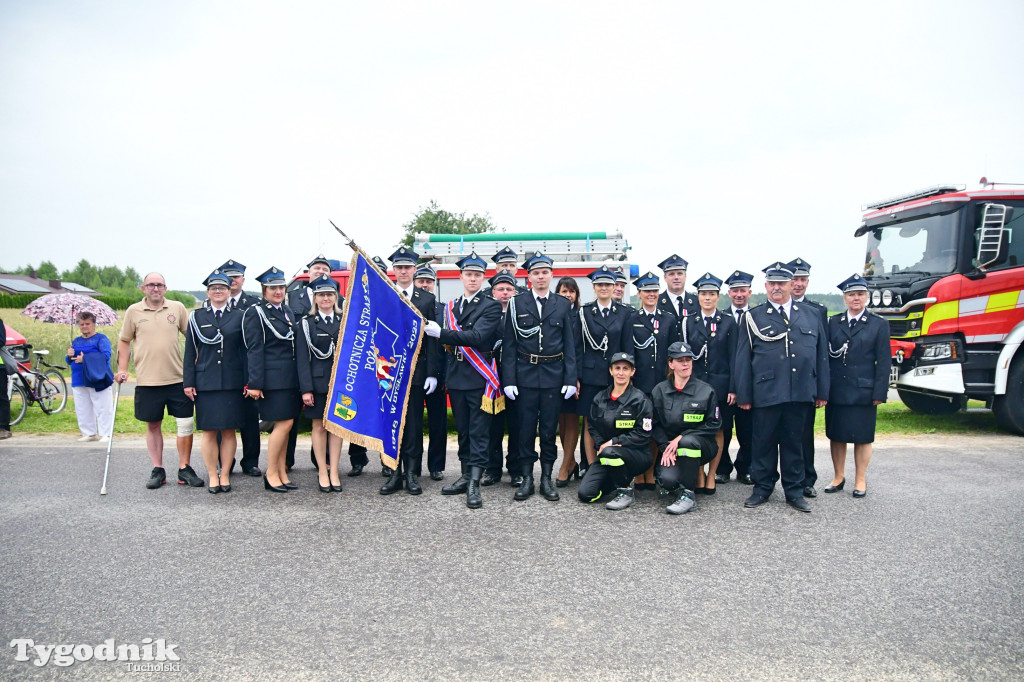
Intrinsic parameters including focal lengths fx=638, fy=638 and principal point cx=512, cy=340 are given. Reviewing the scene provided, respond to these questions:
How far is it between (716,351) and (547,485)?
2021 millimetres

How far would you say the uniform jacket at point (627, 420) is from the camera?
215 inches

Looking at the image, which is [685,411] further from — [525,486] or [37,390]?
[37,390]

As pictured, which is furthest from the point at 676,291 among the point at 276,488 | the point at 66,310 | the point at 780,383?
→ the point at 66,310

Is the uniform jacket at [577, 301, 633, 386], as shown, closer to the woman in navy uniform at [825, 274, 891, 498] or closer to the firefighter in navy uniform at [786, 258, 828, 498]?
the firefighter in navy uniform at [786, 258, 828, 498]

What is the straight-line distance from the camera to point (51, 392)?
31.9ft

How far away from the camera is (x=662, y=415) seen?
5.59 metres

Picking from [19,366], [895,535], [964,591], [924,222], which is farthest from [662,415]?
[19,366]

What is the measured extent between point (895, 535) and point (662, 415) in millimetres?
1905

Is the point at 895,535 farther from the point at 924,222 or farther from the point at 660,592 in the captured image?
the point at 924,222

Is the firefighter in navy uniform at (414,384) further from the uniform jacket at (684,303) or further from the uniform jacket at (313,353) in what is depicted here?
the uniform jacket at (684,303)

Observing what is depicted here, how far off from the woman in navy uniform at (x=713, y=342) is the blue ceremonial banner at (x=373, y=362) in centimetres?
256

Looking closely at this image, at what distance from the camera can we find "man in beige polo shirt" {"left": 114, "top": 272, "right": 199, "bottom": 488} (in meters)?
5.95

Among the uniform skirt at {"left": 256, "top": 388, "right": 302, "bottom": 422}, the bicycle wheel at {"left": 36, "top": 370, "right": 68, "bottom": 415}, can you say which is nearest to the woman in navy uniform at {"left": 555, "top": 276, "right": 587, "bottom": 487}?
the uniform skirt at {"left": 256, "top": 388, "right": 302, "bottom": 422}

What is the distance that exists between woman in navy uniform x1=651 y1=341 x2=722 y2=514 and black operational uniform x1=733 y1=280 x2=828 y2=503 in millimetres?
350
